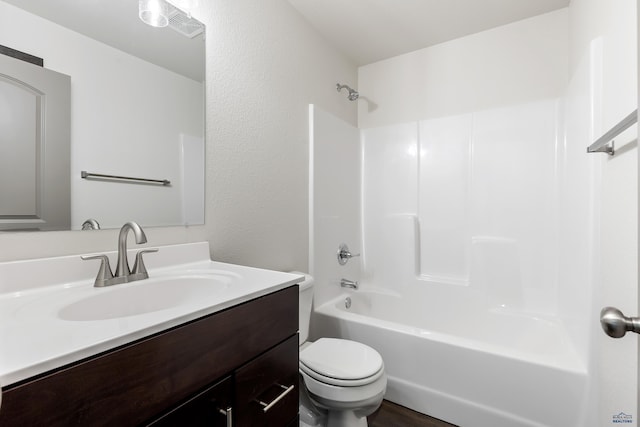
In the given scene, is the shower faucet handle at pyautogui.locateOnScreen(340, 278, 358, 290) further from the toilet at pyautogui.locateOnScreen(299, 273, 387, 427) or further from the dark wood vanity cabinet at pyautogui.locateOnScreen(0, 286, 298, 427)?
the dark wood vanity cabinet at pyautogui.locateOnScreen(0, 286, 298, 427)

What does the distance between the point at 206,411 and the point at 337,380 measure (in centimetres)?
72

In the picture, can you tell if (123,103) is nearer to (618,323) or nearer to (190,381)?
(190,381)

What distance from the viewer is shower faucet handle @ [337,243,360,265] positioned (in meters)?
2.27

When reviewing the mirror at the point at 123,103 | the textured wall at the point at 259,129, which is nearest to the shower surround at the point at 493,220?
the textured wall at the point at 259,129

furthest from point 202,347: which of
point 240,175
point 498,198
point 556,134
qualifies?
point 556,134

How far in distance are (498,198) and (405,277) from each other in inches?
34.6

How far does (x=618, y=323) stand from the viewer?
512 mm

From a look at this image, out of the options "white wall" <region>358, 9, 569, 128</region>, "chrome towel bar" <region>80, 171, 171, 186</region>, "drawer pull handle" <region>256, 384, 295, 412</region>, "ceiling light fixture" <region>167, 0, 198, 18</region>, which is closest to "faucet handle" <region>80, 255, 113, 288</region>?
"chrome towel bar" <region>80, 171, 171, 186</region>

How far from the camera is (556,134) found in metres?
1.89

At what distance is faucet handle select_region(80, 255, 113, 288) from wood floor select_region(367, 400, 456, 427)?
4.77 feet

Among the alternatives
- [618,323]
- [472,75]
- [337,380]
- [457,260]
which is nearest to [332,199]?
[457,260]

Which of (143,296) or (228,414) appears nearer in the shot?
(228,414)

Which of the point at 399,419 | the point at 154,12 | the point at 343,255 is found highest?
the point at 154,12

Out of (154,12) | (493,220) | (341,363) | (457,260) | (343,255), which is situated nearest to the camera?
(154,12)
